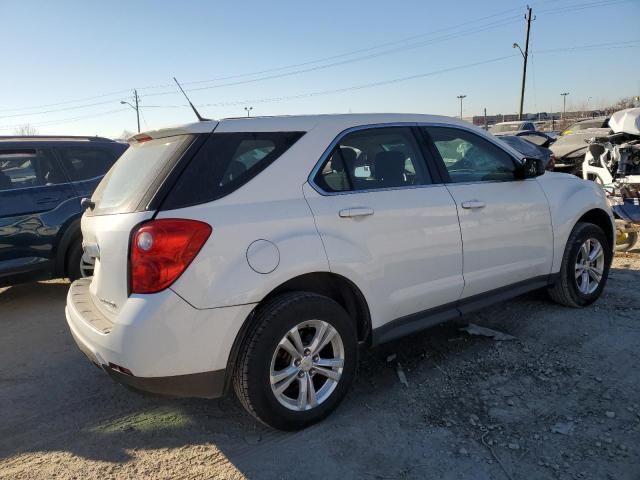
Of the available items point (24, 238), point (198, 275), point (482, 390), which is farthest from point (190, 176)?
point (24, 238)

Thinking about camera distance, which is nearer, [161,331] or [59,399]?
[161,331]

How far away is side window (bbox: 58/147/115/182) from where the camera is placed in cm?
568

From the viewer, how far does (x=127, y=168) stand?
10.3 feet

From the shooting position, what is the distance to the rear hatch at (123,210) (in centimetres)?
259

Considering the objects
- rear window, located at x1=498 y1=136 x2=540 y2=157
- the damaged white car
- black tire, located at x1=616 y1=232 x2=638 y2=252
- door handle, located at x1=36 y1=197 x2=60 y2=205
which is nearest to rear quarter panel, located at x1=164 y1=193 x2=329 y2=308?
door handle, located at x1=36 y1=197 x2=60 y2=205

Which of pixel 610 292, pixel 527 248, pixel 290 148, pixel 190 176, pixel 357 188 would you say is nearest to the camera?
pixel 190 176

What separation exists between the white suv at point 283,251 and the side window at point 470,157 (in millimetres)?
16

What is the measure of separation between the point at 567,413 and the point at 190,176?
2.45m

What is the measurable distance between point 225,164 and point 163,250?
569 millimetres

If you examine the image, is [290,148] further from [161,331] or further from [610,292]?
[610,292]

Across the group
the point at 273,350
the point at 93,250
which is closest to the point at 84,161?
the point at 93,250

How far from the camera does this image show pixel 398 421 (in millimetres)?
2980

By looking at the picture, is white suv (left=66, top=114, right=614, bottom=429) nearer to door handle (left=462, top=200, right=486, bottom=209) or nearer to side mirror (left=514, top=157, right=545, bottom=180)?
door handle (left=462, top=200, right=486, bottom=209)

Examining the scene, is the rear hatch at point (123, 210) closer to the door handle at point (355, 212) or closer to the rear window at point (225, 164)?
the rear window at point (225, 164)
